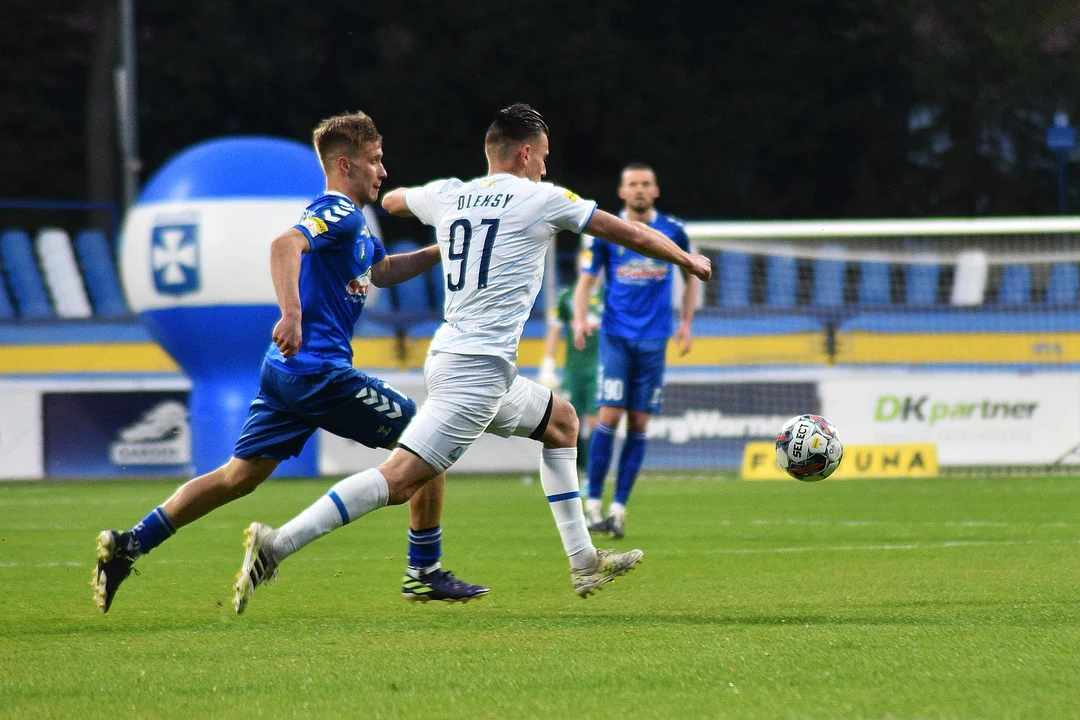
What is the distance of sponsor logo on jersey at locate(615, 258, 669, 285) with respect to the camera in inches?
365

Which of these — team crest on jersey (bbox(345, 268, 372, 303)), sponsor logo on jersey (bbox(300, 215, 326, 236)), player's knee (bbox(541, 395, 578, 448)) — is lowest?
player's knee (bbox(541, 395, 578, 448))

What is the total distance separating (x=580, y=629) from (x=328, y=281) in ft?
5.20

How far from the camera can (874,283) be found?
17.5 meters

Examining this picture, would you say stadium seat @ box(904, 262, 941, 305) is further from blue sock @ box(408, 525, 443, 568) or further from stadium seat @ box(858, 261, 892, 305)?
blue sock @ box(408, 525, 443, 568)

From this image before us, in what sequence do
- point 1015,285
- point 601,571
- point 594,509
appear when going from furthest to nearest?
point 1015,285
point 594,509
point 601,571

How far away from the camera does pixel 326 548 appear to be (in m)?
8.66

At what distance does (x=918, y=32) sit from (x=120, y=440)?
13.1 metres

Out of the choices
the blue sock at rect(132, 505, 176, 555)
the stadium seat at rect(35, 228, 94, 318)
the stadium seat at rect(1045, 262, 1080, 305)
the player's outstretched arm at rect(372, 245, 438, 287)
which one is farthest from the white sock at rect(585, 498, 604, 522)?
the stadium seat at rect(35, 228, 94, 318)

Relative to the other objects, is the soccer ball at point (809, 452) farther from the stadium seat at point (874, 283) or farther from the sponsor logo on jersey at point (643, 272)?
the stadium seat at point (874, 283)

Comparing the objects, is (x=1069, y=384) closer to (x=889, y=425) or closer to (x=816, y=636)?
(x=889, y=425)

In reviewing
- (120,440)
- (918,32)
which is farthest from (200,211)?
(918,32)

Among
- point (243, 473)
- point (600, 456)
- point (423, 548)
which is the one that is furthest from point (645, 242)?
point (600, 456)

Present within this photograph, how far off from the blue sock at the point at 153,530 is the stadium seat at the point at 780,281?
1227 cm

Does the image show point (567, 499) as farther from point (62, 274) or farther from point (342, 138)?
point (62, 274)
